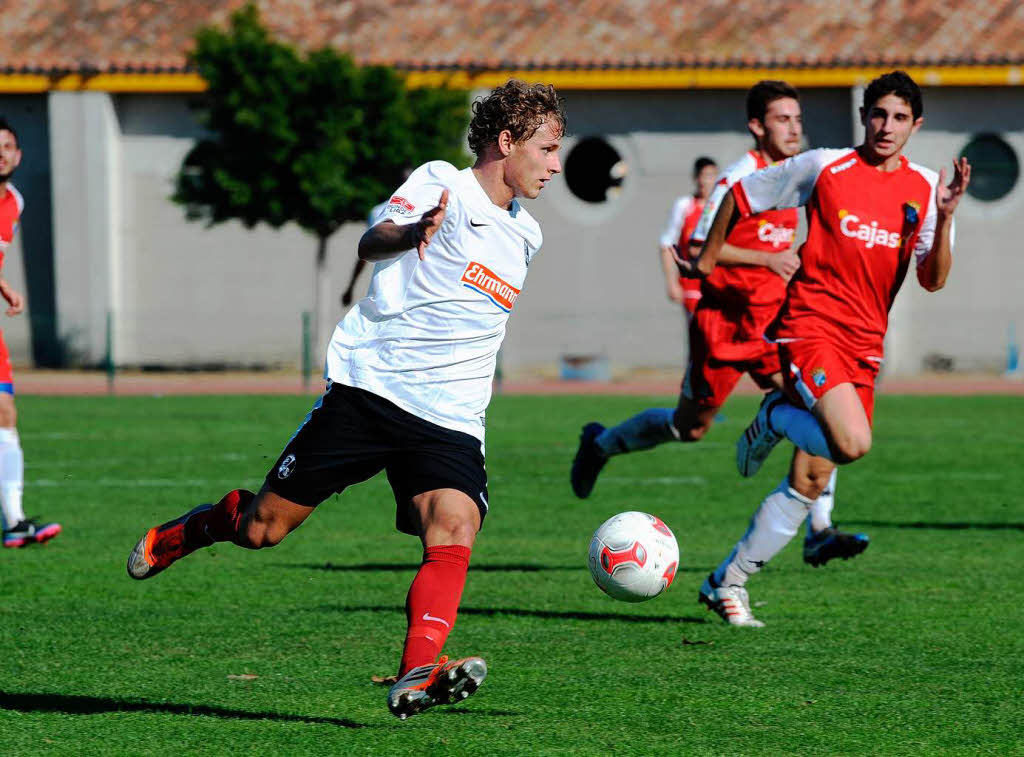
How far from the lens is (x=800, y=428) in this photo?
677 centimetres

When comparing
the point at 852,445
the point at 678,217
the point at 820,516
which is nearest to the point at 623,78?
the point at 678,217

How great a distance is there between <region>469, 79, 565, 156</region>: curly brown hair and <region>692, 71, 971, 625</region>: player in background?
6.56 ft

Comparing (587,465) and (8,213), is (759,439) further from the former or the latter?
(8,213)

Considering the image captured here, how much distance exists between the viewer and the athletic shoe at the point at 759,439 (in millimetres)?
7277

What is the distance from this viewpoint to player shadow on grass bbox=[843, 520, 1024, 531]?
9.88 metres

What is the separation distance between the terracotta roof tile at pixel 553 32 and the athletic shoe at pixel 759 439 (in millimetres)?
22979

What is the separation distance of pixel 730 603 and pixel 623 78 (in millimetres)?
24263

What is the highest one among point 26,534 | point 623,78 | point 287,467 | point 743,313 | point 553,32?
point 553,32

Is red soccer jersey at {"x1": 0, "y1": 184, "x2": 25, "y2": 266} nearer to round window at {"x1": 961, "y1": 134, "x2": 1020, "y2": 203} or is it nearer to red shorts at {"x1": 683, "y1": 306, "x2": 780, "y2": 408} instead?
red shorts at {"x1": 683, "y1": 306, "x2": 780, "y2": 408}

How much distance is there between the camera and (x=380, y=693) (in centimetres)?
550

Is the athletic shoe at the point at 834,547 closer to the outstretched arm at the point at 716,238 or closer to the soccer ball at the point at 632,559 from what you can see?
the outstretched arm at the point at 716,238

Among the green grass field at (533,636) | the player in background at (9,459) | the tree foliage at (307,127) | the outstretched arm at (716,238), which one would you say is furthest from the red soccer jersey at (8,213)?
the tree foliage at (307,127)

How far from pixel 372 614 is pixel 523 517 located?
3499mm

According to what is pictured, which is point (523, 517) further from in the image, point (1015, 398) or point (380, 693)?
point (1015, 398)
